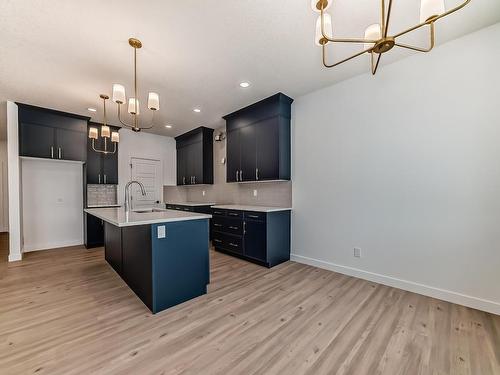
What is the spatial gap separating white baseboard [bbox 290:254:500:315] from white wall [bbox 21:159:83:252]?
5.14 m

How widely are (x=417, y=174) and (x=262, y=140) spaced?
2.25 metres

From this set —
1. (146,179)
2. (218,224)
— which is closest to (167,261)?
(218,224)

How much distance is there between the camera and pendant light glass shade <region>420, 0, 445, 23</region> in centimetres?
116

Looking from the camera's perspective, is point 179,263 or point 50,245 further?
point 50,245

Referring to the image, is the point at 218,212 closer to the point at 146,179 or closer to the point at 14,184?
the point at 146,179

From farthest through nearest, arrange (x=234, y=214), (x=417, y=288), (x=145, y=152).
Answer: (x=145, y=152)
(x=234, y=214)
(x=417, y=288)

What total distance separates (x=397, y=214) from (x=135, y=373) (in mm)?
2973

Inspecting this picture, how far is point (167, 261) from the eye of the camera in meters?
2.24

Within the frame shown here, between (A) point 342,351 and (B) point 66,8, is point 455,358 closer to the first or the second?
(A) point 342,351

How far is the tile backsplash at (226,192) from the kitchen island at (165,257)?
179cm

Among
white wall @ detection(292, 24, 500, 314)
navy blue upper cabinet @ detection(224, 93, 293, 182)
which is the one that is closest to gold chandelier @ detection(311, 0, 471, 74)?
white wall @ detection(292, 24, 500, 314)

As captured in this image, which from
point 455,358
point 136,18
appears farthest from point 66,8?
point 455,358

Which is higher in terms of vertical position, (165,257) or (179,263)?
(165,257)

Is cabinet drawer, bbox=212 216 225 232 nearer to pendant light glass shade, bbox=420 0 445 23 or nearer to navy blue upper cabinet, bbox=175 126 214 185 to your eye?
navy blue upper cabinet, bbox=175 126 214 185
